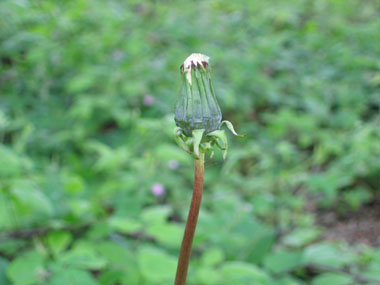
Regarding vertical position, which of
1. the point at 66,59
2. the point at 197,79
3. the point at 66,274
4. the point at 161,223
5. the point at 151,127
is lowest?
the point at 66,274

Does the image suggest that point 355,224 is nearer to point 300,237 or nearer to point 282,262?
point 300,237

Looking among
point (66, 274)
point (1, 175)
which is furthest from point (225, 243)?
point (1, 175)

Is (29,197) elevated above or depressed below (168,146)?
below

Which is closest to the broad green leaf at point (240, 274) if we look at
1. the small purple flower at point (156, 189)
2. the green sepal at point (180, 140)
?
the green sepal at point (180, 140)

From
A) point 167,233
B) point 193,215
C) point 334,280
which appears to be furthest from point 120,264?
point 193,215

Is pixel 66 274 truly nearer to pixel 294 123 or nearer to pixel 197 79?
pixel 197 79

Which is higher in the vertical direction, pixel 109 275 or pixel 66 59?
pixel 66 59

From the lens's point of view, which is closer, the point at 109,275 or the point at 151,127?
the point at 109,275
